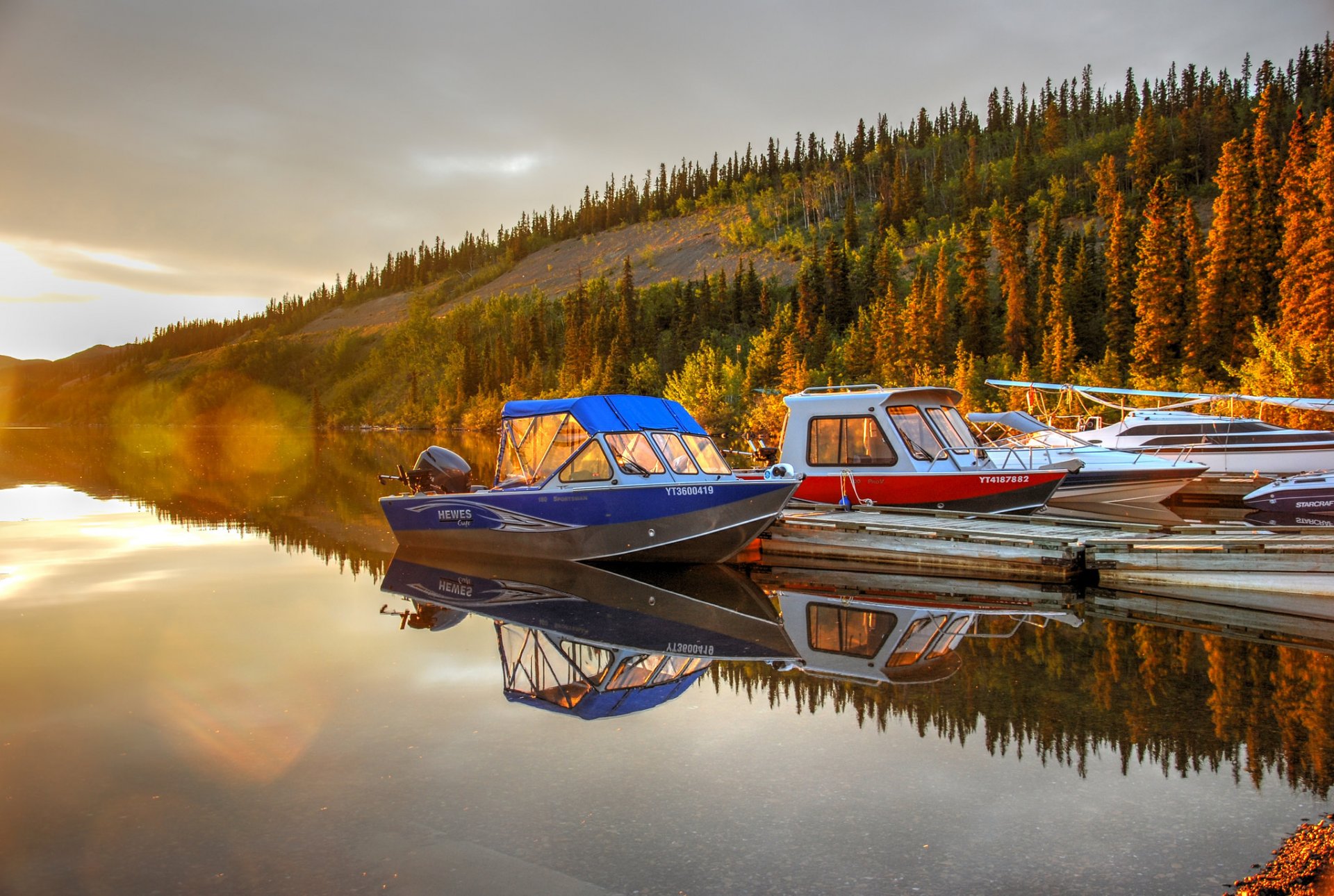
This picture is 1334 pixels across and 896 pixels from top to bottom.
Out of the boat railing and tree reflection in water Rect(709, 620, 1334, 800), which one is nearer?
tree reflection in water Rect(709, 620, 1334, 800)

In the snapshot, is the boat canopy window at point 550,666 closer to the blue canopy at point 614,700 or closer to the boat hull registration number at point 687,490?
the blue canopy at point 614,700

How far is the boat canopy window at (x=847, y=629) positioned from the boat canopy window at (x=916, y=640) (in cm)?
23

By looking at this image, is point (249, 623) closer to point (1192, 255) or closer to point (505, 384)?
point (1192, 255)

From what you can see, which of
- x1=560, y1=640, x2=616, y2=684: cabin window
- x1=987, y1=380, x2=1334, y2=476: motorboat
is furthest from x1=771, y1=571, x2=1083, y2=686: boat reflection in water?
x1=987, y1=380, x2=1334, y2=476: motorboat

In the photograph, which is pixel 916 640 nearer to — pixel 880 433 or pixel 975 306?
pixel 880 433

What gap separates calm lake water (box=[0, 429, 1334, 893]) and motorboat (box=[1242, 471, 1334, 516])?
40.3 feet

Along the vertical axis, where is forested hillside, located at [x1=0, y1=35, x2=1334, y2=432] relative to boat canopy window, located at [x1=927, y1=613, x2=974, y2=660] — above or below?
above

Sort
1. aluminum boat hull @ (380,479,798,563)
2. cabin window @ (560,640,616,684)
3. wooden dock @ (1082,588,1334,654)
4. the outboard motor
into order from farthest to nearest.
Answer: the outboard motor < aluminum boat hull @ (380,479,798,563) < wooden dock @ (1082,588,1334,654) < cabin window @ (560,640,616,684)

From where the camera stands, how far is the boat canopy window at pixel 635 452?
1494 centimetres

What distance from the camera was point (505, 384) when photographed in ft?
422

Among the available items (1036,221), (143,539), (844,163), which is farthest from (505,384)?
(143,539)

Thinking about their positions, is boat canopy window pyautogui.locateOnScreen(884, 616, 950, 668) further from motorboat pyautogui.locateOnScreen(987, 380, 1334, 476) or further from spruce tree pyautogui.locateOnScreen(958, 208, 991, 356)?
spruce tree pyautogui.locateOnScreen(958, 208, 991, 356)

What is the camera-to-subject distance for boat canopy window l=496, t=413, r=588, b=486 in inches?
613

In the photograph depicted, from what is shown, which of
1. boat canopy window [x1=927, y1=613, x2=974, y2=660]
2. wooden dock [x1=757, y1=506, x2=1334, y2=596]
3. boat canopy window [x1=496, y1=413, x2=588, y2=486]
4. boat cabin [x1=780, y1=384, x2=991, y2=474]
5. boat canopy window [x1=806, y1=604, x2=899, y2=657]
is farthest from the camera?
boat cabin [x1=780, y1=384, x2=991, y2=474]
